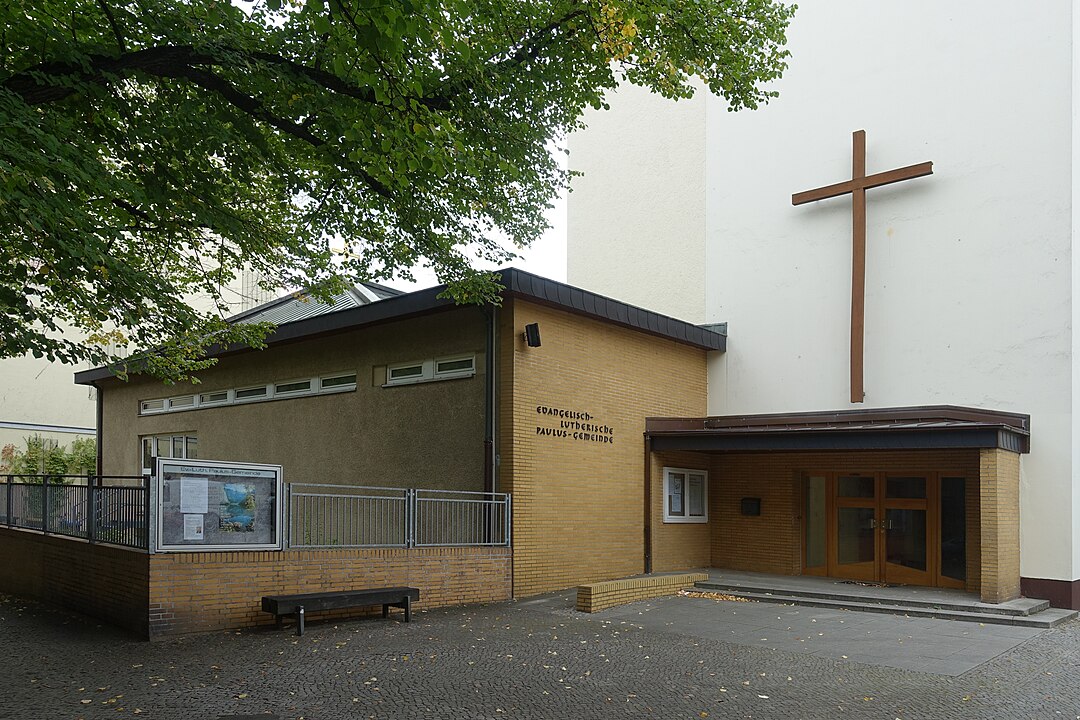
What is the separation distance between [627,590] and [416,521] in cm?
328

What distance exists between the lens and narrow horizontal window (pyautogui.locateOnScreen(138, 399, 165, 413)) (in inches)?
850

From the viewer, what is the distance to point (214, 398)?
65.5 feet

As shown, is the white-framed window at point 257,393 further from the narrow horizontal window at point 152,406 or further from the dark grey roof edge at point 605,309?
the dark grey roof edge at point 605,309

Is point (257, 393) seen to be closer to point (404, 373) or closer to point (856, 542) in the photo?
point (404, 373)

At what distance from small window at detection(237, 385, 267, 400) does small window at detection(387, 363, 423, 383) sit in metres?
3.99

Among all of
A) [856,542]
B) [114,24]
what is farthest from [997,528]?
[114,24]

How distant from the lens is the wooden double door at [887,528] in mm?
15172

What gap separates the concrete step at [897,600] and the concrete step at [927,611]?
0.14 ft

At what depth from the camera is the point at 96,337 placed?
1445cm

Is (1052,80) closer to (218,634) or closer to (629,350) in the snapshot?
(629,350)

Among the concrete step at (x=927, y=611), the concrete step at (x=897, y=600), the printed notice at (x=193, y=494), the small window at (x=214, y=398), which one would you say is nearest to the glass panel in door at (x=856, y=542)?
the concrete step at (x=897, y=600)

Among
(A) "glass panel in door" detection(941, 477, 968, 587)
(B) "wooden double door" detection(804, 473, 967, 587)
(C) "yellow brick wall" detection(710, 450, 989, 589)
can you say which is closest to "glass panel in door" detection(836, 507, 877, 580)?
(B) "wooden double door" detection(804, 473, 967, 587)

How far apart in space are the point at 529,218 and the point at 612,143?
10.7 metres

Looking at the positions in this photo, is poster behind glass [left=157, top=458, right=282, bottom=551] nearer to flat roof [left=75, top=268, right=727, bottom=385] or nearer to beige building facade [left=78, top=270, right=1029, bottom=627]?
beige building facade [left=78, top=270, right=1029, bottom=627]
